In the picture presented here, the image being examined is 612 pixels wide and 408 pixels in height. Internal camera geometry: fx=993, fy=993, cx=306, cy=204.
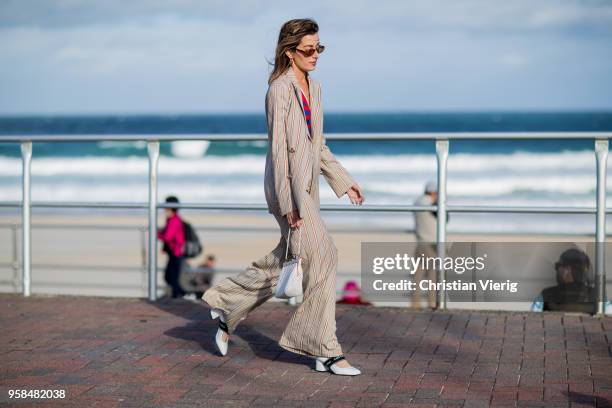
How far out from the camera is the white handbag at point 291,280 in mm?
4707

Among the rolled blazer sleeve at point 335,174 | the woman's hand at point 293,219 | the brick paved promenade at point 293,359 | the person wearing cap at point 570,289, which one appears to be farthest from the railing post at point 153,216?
the person wearing cap at point 570,289

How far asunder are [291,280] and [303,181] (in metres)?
0.48

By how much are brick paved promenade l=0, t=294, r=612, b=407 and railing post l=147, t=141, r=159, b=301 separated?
25cm

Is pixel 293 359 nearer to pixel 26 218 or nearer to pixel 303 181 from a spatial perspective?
pixel 303 181

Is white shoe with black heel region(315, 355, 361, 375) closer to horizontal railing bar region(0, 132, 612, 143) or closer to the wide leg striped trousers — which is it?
the wide leg striped trousers

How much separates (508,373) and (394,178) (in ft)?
80.1

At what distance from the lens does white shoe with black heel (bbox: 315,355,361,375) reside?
4.87 meters

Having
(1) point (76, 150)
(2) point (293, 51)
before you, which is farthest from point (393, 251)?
(1) point (76, 150)

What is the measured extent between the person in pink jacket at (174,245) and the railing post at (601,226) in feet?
15.5

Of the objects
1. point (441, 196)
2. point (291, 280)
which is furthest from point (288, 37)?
point (441, 196)

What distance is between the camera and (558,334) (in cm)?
590

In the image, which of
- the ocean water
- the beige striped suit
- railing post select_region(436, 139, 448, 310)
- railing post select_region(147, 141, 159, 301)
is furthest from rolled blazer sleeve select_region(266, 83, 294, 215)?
the ocean water

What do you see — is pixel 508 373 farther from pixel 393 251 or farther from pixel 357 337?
pixel 393 251

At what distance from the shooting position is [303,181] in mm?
4777
